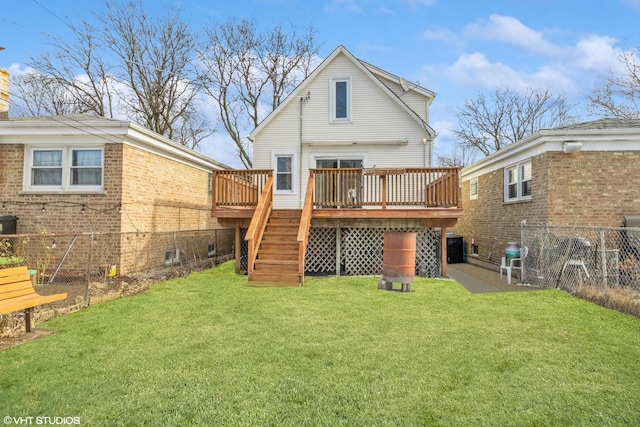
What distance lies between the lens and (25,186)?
32.4 feet

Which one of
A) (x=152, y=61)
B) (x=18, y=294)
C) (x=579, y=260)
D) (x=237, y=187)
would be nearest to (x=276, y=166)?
(x=237, y=187)

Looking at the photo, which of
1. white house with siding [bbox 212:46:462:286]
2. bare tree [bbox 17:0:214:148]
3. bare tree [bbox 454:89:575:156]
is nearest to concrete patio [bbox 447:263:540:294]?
white house with siding [bbox 212:46:462:286]

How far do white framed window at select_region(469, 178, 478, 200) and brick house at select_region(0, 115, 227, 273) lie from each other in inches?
494

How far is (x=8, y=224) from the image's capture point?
950 cm

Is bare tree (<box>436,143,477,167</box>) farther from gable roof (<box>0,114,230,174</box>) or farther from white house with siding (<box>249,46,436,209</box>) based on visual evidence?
gable roof (<box>0,114,230,174</box>)

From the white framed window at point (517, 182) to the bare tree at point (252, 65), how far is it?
19765 millimetres

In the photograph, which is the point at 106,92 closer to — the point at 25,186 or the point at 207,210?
the point at 207,210

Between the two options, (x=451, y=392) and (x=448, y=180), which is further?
(x=448, y=180)

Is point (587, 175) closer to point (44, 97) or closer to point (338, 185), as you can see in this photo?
point (338, 185)

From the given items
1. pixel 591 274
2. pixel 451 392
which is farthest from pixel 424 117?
pixel 451 392

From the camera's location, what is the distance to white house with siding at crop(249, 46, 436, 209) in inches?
500

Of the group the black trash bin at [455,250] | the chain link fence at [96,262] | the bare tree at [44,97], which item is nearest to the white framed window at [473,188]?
the black trash bin at [455,250]

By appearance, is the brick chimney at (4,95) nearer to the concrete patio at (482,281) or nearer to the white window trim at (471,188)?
the concrete patio at (482,281)

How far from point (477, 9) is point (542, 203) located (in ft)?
25.5
